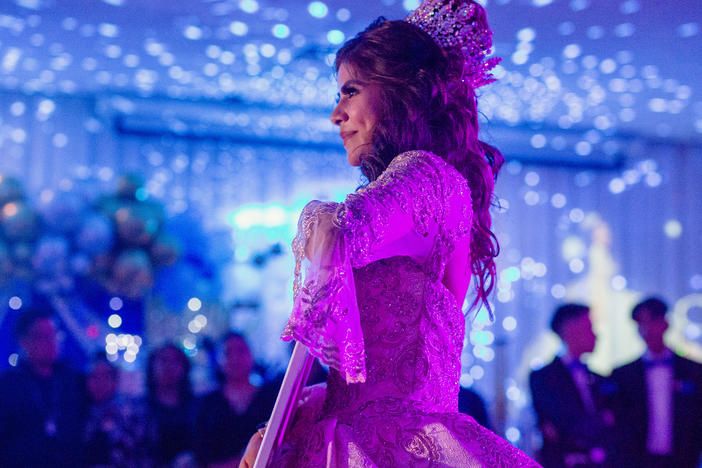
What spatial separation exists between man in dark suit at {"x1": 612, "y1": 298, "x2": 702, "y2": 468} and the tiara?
3540mm

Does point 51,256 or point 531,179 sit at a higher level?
point 531,179

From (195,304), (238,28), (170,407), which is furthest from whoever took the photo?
(195,304)

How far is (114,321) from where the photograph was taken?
18.9 feet

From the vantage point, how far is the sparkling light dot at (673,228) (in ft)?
26.2

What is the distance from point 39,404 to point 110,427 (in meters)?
0.36

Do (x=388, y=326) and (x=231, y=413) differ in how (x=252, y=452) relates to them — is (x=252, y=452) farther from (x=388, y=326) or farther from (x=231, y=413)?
(x=231, y=413)

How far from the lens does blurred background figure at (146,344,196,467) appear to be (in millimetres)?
3686

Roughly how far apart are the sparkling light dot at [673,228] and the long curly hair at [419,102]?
739cm

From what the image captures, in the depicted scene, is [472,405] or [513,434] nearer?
[472,405]

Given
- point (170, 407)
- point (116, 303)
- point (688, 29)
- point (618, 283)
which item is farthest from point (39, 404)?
point (618, 283)

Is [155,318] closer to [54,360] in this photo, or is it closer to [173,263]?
[173,263]

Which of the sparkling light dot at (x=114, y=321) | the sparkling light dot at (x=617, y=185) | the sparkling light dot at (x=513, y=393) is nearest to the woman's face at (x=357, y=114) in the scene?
the sparkling light dot at (x=114, y=321)

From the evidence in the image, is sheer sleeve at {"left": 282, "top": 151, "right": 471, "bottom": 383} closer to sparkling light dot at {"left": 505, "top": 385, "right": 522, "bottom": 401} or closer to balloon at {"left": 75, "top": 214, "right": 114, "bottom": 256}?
balloon at {"left": 75, "top": 214, "right": 114, "bottom": 256}

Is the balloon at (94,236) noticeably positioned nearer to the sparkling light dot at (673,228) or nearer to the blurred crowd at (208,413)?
the blurred crowd at (208,413)
